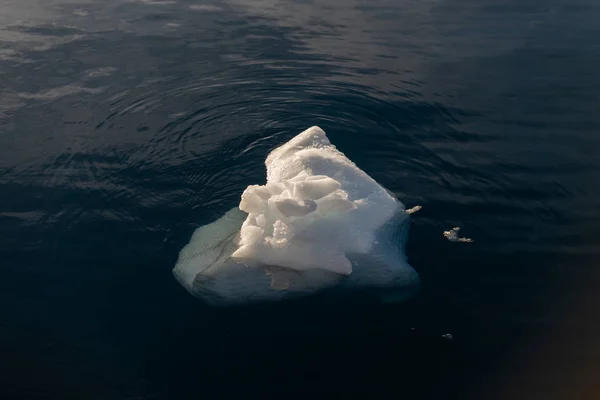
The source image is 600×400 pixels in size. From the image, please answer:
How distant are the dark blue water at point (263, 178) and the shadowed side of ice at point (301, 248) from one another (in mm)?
213

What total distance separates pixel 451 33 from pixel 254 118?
6.22 meters

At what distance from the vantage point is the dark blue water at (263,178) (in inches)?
216

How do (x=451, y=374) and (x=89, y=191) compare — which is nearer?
(x=451, y=374)

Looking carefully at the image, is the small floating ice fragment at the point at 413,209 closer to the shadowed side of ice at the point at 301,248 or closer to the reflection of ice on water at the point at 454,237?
the shadowed side of ice at the point at 301,248

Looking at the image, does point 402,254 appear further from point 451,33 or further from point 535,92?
point 451,33

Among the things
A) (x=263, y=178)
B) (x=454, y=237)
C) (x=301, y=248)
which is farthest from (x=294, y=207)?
(x=454, y=237)

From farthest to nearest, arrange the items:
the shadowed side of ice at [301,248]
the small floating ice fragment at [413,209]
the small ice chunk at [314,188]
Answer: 1. the small floating ice fragment at [413,209]
2. the small ice chunk at [314,188]
3. the shadowed side of ice at [301,248]

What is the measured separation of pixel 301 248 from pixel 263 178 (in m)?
2.14

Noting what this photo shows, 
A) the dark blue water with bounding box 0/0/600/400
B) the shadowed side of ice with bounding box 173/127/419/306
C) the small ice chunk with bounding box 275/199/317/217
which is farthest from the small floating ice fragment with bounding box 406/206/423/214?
the small ice chunk with bounding box 275/199/317/217

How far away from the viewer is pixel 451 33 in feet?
43.4

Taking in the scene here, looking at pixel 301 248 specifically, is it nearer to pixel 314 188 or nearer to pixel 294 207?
pixel 294 207

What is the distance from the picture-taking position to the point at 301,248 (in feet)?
20.4

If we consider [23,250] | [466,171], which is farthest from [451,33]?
[23,250]

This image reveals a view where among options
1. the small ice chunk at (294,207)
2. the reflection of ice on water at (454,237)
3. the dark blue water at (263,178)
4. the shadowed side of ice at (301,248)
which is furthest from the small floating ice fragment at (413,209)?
the small ice chunk at (294,207)
